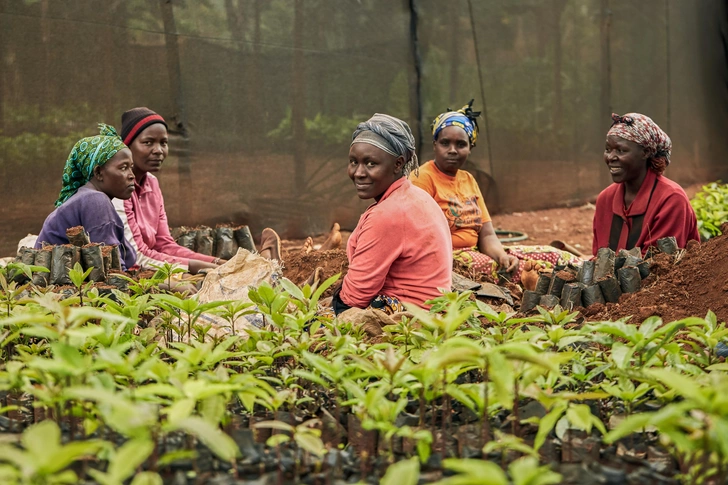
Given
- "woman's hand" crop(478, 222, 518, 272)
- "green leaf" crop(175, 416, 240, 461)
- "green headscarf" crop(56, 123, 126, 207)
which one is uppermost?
"green headscarf" crop(56, 123, 126, 207)

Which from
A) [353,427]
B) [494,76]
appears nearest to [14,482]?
[353,427]

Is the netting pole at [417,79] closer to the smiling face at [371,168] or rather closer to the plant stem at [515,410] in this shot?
the smiling face at [371,168]

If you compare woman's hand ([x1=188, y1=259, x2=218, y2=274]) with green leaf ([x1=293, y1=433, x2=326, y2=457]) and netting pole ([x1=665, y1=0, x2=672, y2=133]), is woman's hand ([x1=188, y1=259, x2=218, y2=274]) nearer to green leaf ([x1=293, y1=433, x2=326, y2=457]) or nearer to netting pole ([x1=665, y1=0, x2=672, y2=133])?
green leaf ([x1=293, y1=433, x2=326, y2=457])

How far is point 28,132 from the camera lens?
19.9ft

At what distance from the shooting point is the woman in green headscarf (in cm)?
475

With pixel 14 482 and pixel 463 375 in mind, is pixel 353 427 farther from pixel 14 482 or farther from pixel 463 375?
pixel 14 482

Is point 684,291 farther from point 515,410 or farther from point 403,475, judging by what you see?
point 403,475

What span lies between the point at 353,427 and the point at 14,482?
0.85 metres

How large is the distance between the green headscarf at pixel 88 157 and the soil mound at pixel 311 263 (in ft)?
4.73

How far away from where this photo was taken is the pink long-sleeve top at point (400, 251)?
3.97 meters

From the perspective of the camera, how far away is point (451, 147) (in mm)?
6078

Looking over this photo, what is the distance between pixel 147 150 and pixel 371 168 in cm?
200

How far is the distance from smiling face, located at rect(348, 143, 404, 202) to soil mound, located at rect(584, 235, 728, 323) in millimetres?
1162

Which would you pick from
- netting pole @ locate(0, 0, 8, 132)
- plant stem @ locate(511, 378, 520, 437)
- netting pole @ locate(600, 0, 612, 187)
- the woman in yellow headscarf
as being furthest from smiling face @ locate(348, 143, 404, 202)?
netting pole @ locate(600, 0, 612, 187)
